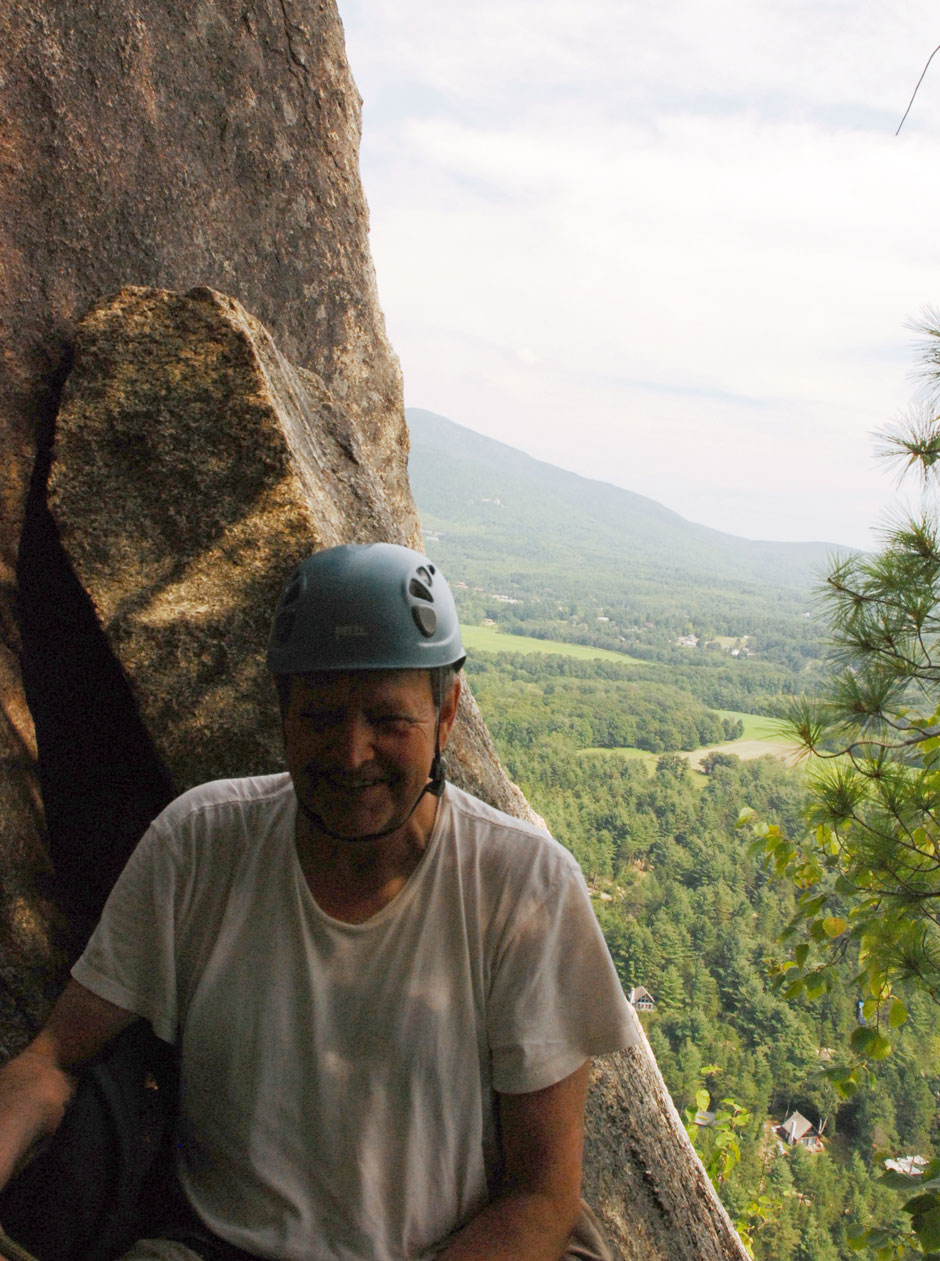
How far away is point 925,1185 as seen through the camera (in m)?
3.03

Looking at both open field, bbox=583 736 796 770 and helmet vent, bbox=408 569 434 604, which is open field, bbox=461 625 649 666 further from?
helmet vent, bbox=408 569 434 604

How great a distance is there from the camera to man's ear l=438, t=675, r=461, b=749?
1.96 metres

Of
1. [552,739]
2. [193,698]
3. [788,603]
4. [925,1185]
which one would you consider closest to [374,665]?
[193,698]

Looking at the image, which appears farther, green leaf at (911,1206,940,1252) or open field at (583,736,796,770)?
open field at (583,736,796,770)

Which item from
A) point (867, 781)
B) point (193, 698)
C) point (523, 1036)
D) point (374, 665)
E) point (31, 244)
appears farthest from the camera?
point (867, 781)

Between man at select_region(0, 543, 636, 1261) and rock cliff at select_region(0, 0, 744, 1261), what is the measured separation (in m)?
0.88

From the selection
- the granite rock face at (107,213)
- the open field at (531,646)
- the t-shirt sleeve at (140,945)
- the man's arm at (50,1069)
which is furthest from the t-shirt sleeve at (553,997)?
the open field at (531,646)

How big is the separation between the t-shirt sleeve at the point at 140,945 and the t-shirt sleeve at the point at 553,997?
63 centimetres

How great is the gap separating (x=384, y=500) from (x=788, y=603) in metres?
123

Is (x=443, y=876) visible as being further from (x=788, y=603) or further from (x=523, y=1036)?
(x=788, y=603)

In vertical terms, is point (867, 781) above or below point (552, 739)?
above

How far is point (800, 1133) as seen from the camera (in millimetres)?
33656

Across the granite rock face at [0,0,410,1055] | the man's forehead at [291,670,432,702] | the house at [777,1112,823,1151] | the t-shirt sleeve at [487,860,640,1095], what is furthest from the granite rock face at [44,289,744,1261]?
the house at [777,1112,823,1151]

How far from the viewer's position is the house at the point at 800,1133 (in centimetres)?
3341
